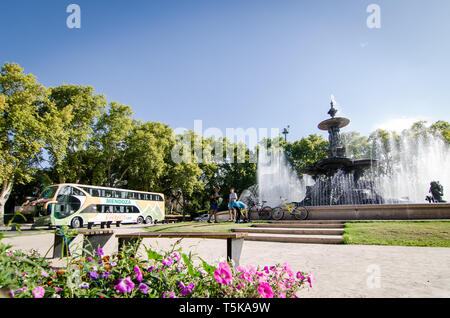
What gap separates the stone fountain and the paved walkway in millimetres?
12226

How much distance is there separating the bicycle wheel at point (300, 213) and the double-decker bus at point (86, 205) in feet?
41.5

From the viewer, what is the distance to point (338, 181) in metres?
18.6

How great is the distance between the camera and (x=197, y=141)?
36531 millimetres

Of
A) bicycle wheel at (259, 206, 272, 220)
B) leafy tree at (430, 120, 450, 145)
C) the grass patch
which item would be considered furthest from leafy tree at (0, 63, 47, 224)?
leafy tree at (430, 120, 450, 145)

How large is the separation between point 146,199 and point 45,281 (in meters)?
23.6

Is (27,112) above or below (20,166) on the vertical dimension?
above

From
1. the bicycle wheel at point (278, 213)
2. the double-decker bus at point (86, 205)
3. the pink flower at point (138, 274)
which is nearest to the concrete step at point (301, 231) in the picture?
the bicycle wheel at point (278, 213)

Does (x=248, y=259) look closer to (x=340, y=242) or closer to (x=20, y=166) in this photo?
(x=340, y=242)

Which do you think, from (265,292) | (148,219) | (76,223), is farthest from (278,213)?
(148,219)

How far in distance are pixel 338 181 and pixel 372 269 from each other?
15.9m

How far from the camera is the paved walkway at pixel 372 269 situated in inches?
118

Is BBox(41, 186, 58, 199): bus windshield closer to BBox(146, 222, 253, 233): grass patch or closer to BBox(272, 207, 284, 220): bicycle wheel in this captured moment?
BBox(146, 222, 253, 233): grass patch

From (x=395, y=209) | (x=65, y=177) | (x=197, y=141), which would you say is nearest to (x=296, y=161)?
(x=197, y=141)
